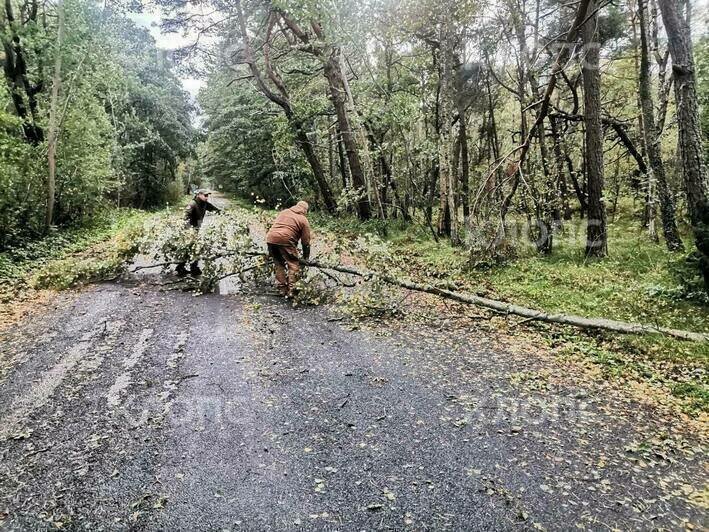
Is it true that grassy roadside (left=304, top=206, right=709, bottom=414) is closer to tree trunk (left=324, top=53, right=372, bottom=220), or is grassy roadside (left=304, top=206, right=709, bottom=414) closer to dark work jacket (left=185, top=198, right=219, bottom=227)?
dark work jacket (left=185, top=198, right=219, bottom=227)

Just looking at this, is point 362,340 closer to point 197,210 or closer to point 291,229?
point 291,229

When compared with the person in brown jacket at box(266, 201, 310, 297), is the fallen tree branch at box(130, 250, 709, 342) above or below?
below

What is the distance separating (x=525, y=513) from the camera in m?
3.04

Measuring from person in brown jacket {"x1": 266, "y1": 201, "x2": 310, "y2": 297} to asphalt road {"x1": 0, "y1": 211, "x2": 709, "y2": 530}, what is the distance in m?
2.38

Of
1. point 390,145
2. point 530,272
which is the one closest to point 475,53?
point 390,145

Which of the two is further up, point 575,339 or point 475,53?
point 475,53

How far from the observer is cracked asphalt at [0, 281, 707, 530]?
3.09 metres

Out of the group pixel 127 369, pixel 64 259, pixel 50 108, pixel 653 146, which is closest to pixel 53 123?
pixel 50 108

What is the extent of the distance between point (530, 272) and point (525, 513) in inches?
270

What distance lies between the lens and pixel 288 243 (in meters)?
8.50

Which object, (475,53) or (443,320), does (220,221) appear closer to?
(443,320)

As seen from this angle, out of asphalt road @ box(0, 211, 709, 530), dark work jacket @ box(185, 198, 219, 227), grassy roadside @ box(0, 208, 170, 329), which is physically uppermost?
dark work jacket @ box(185, 198, 219, 227)

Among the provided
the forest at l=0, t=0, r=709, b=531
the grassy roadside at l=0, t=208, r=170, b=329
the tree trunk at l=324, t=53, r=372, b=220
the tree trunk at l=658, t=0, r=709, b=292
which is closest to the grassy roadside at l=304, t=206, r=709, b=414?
the forest at l=0, t=0, r=709, b=531

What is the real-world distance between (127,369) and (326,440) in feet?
9.24
